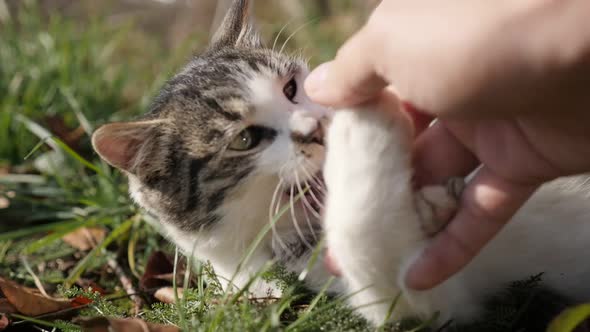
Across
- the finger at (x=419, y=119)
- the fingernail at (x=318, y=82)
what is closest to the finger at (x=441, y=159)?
the finger at (x=419, y=119)

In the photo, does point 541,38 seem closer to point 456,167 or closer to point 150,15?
point 456,167

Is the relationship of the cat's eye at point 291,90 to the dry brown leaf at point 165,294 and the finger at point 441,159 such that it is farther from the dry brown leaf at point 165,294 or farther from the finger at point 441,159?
the dry brown leaf at point 165,294

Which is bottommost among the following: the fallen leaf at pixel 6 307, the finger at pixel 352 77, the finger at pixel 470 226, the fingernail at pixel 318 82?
the finger at pixel 470 226

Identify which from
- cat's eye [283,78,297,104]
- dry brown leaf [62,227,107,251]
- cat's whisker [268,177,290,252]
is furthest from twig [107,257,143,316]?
cat's eye [283,78,297,104]

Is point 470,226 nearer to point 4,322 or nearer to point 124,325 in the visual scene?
point 124,325

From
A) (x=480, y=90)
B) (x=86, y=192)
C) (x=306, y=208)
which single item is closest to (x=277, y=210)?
(x=306, y=208)

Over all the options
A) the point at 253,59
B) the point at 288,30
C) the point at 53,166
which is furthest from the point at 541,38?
the point at 288,30

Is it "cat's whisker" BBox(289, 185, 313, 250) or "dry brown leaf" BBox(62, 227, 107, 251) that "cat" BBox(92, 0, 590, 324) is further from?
"dry brown leaf" BBox(62, 227, 107, 251)
